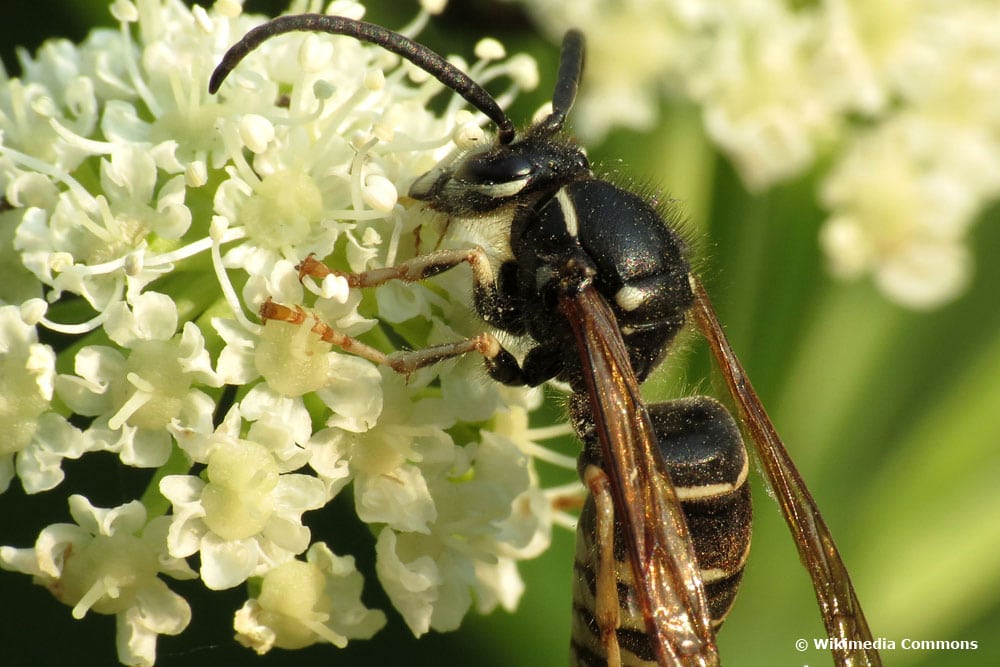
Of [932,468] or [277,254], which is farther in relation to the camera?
[932,468]

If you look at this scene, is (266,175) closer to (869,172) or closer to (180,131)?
(180,131)

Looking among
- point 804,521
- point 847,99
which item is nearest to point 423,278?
point 804,521

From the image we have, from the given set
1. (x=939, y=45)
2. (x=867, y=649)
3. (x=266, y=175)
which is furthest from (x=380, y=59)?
(x=939, y=45)

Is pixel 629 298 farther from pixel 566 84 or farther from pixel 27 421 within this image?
pixel 27 421

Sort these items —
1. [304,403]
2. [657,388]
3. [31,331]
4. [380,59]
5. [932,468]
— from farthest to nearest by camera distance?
[932,468] < [657,388] < [380,59] < [304,403] < [31,331]

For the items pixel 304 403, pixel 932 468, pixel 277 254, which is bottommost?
pixel 932 468

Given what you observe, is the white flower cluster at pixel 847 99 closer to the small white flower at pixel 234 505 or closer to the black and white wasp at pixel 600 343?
the black and white wasp at pixel 600 343

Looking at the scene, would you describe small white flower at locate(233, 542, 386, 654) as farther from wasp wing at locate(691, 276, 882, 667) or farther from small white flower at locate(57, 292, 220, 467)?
wasp wing at locate(691, 276, 882, 667)
